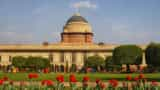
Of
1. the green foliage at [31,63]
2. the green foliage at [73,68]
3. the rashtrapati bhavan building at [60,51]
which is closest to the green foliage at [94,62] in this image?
the green foliage at [73,68]

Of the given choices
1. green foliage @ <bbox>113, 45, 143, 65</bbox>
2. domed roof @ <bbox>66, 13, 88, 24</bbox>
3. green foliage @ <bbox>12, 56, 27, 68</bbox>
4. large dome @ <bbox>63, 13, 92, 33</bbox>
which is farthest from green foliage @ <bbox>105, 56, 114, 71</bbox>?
domed roof @ <bbox>66, 13, 88, 24</bbox>

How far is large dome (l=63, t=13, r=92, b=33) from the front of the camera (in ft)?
297

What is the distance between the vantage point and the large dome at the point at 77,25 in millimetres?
90500

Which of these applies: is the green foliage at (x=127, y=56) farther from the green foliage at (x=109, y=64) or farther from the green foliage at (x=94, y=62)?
the green foliage at (x=94, y=62)

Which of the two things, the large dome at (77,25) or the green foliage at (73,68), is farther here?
the large dome at (77,25)

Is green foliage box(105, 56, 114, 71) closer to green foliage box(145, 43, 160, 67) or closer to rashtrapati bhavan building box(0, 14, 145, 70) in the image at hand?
rashtrapati bhavan building box(0, 14, 145, 70)

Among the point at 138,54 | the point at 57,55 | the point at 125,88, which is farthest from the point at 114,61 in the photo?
the point at 125,88

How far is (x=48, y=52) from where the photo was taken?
279 feet

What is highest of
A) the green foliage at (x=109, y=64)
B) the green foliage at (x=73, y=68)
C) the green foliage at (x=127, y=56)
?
the green foliage at (x=127, y=56)

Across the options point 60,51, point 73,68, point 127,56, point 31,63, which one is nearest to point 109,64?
point 127,56

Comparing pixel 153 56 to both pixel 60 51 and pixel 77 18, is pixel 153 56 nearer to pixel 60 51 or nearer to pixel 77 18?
pixel 60 51

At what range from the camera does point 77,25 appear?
9138 centimetres

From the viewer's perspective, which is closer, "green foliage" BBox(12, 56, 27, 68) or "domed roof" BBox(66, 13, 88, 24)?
"green foliage" BBox(12, 56, 27, 68)

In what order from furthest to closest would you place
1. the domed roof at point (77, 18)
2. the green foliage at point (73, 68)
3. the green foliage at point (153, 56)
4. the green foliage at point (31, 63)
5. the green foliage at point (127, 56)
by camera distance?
1. the domed roof at point (77, 18)
2. the green foliage at point (73, 68)
3. the green foliage at point (31, 63)
4. the green foliage at point (127, 56)
5. the green foliage at point (153, 56)
